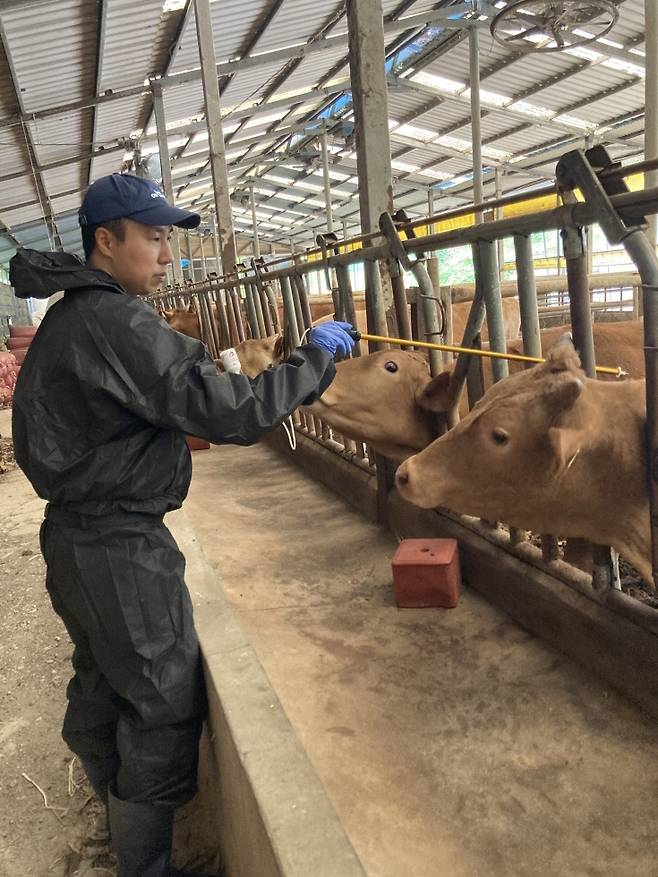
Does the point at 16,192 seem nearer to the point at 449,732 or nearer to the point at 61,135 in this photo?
the point at 61,135

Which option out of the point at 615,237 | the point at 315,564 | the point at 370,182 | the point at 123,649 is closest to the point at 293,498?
the point at 315,564

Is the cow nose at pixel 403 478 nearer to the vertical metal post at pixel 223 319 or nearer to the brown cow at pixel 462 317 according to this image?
the brown cow at pixel 462 317

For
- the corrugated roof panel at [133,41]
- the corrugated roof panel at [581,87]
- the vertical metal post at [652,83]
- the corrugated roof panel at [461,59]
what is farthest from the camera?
the corrugated roof panel at [581,87]

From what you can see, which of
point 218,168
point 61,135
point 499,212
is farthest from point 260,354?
point 61,135

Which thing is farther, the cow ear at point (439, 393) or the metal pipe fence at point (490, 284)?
the cow ear at point (439, 393)

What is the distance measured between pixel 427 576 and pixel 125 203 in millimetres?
2065

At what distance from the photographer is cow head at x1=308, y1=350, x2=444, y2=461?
3.83 metres

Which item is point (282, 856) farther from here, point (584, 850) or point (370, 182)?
point (370, 182)

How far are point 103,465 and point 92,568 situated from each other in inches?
13.5

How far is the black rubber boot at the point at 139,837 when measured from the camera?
237cm

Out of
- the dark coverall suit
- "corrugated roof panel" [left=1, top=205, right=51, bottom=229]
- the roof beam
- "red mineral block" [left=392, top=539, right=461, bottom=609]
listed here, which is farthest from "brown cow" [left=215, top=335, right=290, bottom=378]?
"corrugated roof panel" [left=1, top=205, right=51, bottom=229]

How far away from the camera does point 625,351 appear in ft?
14.3

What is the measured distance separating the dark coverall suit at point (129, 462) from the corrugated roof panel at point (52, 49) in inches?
283

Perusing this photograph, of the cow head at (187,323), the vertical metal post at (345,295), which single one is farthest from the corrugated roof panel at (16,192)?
the vertical metal post at (345,295)
